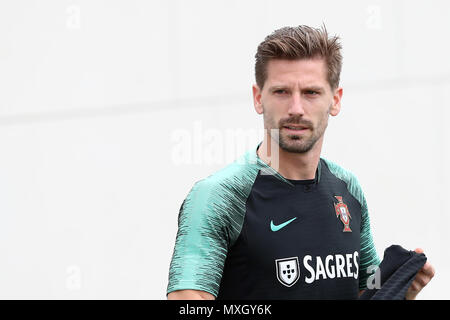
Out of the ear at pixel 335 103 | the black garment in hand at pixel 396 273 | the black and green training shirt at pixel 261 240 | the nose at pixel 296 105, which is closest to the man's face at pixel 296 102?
the nose at pixel 296 105

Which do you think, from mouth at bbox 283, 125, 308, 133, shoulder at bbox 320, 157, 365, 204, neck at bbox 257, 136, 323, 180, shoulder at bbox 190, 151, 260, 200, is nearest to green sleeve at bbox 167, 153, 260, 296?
shoulder at bbox 190, 151, 260, 200

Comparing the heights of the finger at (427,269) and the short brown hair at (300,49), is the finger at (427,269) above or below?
below

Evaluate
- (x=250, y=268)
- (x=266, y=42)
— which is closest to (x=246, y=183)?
(x=250, y=268)

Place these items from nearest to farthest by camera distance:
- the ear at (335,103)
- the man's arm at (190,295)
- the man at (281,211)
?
the man's arm at (190,295)
the man at (281,211)
the ear at (335,103)

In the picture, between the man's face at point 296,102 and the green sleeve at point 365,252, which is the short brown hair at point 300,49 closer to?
the man's face at point 296,102

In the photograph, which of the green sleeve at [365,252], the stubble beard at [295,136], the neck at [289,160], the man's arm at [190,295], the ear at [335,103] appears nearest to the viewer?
the man's arm at [190,295]

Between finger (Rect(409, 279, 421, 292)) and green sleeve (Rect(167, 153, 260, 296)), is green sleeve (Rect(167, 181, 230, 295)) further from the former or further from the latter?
finger (Rect(409, 279, 421, 292))

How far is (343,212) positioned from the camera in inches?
137

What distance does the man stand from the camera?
2.97m

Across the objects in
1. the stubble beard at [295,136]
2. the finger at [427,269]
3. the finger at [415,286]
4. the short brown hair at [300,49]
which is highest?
the short brown hair at [300,49]

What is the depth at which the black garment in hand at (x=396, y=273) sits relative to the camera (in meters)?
3.00

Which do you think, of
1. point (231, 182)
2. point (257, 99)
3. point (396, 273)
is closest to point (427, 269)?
point (396, 273)

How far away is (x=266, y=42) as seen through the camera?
3350 millimetres

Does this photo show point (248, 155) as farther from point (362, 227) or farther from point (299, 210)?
point (362, 227)
